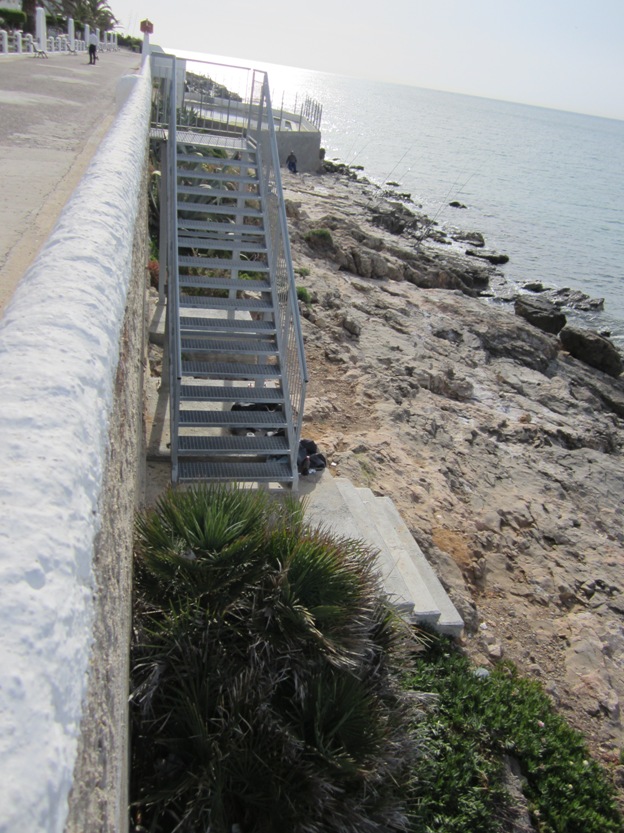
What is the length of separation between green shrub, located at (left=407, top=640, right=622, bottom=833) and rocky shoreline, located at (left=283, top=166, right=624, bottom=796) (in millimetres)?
503

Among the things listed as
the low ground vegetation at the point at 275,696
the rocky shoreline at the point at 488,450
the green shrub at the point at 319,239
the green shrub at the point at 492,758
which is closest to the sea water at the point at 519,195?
the rocky shoreline at the point at 488,450

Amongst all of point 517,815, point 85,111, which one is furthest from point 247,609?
point 85,111

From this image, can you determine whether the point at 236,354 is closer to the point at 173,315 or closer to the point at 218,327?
the point at 218,327

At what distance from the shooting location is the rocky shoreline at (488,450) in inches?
263

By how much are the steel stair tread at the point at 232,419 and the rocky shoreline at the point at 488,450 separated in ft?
4.45

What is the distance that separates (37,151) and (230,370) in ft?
11.9

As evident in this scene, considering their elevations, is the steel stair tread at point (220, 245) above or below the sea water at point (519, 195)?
above

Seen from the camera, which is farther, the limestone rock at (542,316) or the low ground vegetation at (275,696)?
the limestone rock at (542,316)

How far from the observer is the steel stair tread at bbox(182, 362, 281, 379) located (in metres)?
7.24

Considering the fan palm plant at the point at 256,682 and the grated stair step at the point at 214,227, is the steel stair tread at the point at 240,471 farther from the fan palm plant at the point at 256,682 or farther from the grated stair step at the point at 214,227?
the grated stair step at the point at 214,227

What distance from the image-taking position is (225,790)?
9.50 ft

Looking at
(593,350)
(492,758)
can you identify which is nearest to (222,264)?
(492,758)

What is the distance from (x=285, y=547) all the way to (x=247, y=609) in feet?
1.43

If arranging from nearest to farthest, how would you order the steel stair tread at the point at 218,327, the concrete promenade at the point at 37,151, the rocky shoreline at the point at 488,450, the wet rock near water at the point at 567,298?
the concrete promenade at the point at 37,151 < the rocky shoreline at the point at 488,450 < the steel stair tread at the point at 218,327 < the wet rock near water at the point at 567,298
